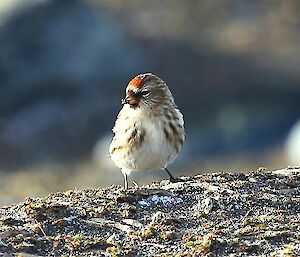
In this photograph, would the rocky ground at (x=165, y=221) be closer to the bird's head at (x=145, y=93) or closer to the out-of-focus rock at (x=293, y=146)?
the bird's head at (x=145, y=93)

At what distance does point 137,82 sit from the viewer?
8.30 m

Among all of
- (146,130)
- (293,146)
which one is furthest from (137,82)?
(293,146)

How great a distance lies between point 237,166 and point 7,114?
16.6 feet

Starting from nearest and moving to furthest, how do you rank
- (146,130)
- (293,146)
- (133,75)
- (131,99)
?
(146,130)
(131,99)
(293,146)
(133,75)

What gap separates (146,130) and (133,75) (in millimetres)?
11626

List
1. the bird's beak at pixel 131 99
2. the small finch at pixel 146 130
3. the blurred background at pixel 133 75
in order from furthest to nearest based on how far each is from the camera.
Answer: the blurred background at pixel 133 75 < the bird's beak at pixel 131 99 < the small finch at pixel 146 130

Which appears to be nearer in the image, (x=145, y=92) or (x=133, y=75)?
(x=145, y=92)

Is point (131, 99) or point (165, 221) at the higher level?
point (131, 99)

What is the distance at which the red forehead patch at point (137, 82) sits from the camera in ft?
27.1

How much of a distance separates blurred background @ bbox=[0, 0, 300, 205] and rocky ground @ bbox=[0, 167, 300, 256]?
301 inches

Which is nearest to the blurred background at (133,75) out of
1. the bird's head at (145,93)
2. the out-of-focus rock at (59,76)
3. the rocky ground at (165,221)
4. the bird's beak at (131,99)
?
the out-of-focus rock at (59,76)

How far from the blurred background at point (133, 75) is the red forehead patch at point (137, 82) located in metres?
6.68

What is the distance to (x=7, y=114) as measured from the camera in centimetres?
1895

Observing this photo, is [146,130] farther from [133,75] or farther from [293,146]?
[133,75]
